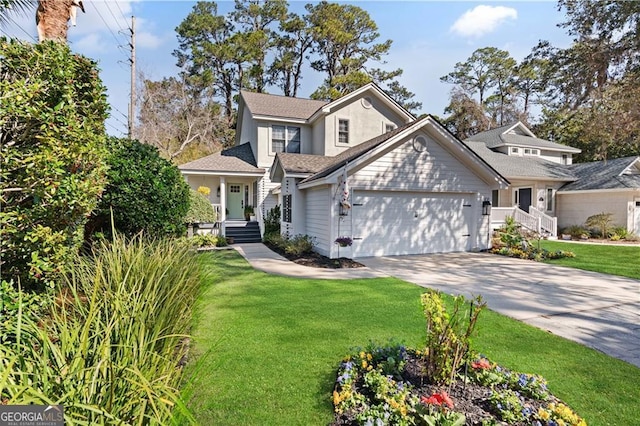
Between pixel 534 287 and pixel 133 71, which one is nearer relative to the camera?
pixel 534 287

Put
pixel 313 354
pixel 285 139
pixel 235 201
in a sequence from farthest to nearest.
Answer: pixel 235 201, pixel 285 139, pixel 313 354

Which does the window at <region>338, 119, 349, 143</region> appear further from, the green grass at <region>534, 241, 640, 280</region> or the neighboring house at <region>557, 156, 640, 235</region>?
the neighboring house at <region>557, 156, 640, 235</region>

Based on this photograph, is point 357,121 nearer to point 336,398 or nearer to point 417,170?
point 417,170

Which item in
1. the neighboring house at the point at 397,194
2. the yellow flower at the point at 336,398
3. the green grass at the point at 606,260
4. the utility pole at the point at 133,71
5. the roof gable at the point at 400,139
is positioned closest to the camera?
the yellow flower at the point at 336,398

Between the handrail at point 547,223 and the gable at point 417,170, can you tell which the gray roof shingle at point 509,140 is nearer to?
the handrail at point 547,223

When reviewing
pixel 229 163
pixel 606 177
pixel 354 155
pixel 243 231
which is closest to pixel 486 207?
pixel 354 155

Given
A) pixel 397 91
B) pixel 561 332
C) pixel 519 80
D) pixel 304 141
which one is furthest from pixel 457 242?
pixel 519 80

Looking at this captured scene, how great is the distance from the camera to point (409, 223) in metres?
11.9

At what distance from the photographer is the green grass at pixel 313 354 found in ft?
9.39

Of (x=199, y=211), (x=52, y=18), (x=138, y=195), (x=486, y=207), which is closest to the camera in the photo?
(x=52, y=18)

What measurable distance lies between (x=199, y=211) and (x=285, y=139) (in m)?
6.66

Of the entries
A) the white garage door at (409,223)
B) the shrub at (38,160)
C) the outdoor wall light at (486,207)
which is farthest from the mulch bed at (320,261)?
the shrub at (38,160)

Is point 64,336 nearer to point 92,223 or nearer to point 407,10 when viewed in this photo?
point 92,223

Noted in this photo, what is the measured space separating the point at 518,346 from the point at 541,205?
18724mm
